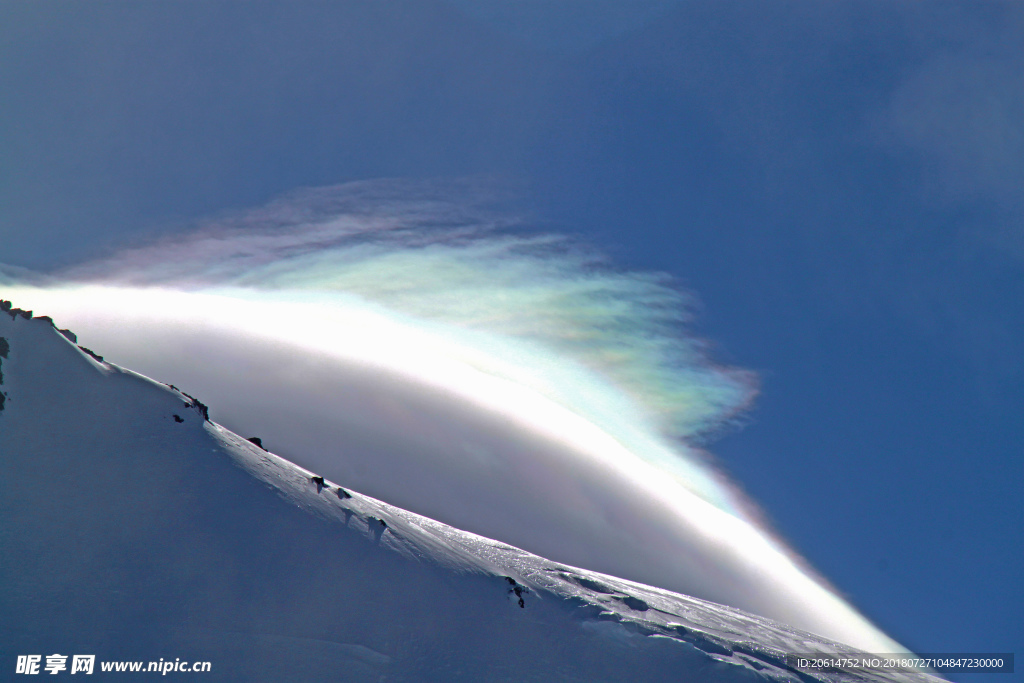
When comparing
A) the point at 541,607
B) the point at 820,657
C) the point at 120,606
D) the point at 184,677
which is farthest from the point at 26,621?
the point at 820,657

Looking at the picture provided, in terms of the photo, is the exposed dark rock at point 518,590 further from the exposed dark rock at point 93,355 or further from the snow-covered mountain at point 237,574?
the exposed dark rock at point 93,355

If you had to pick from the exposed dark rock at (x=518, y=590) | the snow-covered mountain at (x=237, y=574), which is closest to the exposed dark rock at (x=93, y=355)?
the snow-covered mountain at (x=237, y=574)

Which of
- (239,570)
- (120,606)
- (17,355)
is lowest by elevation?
(120,606)

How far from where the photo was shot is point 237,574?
151 ft

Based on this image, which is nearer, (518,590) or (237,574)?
(237,574)

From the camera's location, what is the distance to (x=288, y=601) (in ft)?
149

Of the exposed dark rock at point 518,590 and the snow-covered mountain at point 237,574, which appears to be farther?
the exposed dark rock at point 518,590

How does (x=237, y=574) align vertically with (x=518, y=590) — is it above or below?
below

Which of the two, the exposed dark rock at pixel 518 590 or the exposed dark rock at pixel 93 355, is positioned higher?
the exposed dark rock at pixel 93 355

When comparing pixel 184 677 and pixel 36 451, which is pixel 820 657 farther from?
pixel 36 451

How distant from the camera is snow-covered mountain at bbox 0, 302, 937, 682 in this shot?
41500 mm

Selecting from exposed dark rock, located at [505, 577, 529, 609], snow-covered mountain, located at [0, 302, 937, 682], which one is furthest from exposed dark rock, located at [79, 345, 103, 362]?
exposed dark rock, located at [505, 577, 529, 609]

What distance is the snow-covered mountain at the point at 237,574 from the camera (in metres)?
41.5

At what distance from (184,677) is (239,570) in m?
7.70
